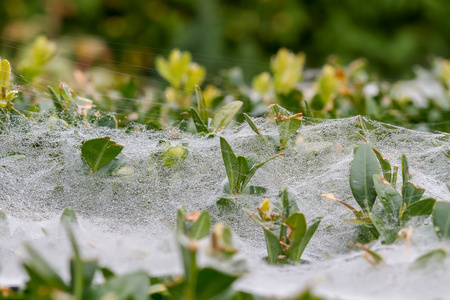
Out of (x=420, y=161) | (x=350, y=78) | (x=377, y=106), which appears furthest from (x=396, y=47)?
(x=420, y=161)

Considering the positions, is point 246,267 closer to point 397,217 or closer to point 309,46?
point 397,217

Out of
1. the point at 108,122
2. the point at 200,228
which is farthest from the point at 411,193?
the point at 108,122

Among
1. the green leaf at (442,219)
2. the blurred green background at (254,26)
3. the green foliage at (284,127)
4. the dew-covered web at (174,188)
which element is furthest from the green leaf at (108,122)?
the blurred green background at (254,26)

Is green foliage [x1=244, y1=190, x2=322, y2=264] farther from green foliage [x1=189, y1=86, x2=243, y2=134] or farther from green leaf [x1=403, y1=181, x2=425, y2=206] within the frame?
green foliage [x1=189, y1=86, x2=243, y2=134]

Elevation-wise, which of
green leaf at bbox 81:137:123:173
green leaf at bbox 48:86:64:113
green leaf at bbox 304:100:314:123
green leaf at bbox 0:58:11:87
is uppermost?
green leaf at bbox 0:58:11:87

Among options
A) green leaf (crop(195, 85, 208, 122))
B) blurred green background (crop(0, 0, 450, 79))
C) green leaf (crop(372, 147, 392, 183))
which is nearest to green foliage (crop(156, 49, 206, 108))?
green leaf (crop(195, 85, 208, 122))

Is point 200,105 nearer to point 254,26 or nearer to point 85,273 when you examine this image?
point 85,273
